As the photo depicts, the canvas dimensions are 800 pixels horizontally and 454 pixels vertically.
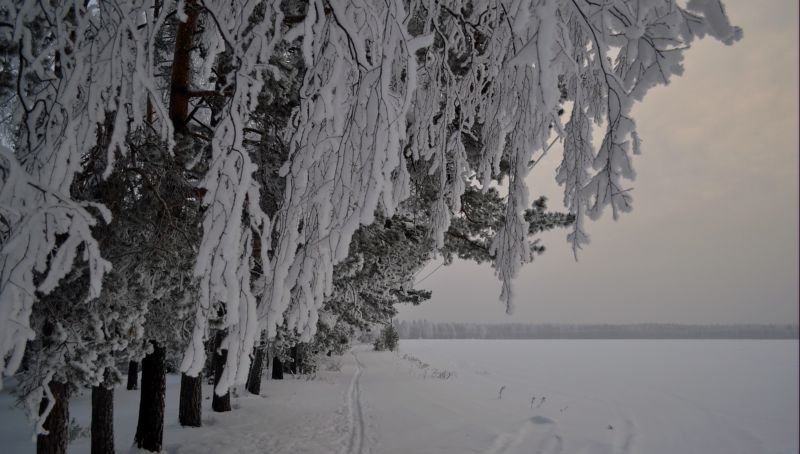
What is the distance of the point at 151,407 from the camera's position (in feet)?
23.6

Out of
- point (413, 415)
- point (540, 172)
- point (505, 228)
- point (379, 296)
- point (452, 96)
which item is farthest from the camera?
point (379, 296)

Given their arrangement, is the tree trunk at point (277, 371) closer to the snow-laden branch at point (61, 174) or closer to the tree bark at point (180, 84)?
the tree bark at point (180, 84)

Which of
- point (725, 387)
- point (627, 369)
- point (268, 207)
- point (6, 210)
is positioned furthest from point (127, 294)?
point (627, 369)

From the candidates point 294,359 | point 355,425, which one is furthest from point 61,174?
point 294,359

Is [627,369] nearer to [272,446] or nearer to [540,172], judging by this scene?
[272,446]

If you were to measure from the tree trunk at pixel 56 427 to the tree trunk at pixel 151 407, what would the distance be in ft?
4.87

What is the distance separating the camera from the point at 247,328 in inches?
62.5

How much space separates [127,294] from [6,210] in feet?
13.8

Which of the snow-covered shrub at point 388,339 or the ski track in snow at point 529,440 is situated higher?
the ski track in snow at point 529,440

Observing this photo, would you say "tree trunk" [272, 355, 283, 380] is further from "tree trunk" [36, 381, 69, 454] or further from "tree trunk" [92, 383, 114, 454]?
"tree trunk" [36, 381, 69, 454]

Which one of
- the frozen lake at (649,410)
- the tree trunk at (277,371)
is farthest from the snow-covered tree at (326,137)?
the tree trunk at (277,371)

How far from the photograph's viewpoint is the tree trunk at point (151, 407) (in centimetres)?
714

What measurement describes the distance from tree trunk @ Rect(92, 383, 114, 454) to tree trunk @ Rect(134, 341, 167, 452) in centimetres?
41

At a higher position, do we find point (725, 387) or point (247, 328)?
point (247, 328)
